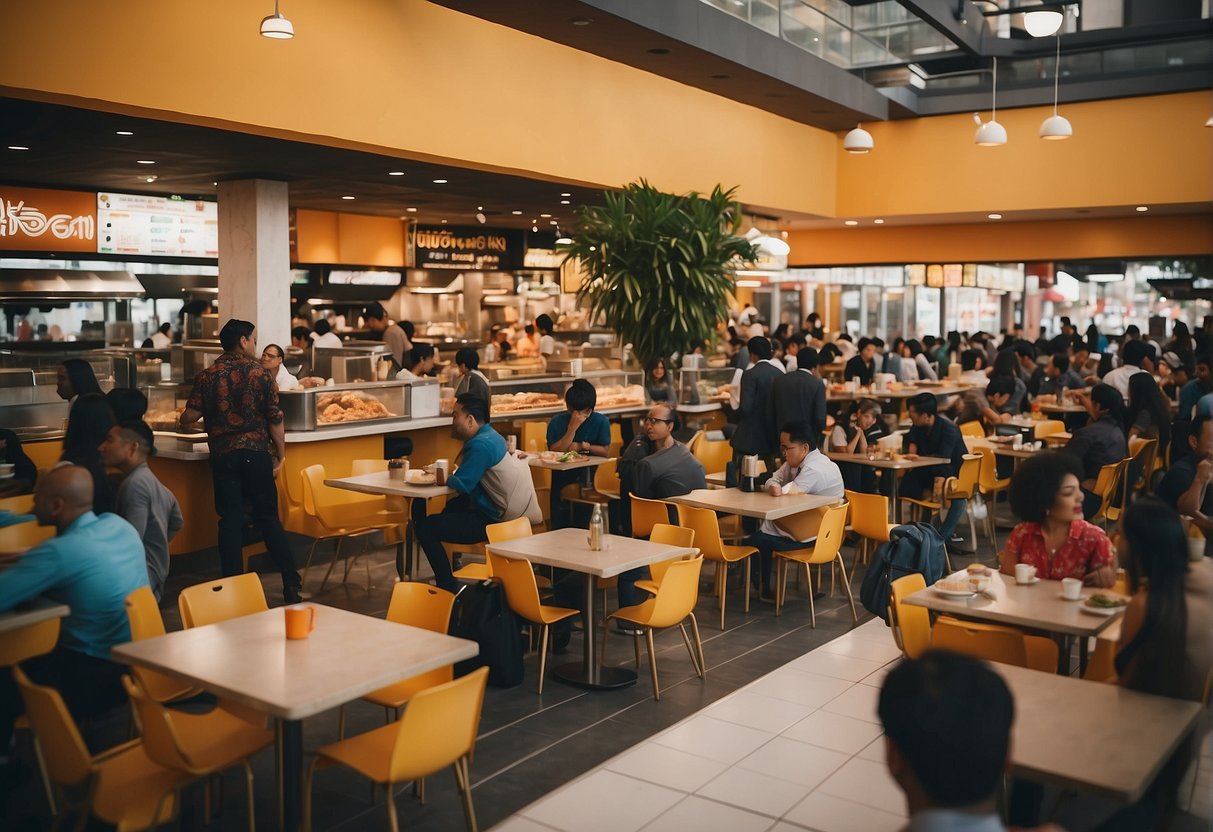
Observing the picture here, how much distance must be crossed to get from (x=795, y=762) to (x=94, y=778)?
255 centimetres

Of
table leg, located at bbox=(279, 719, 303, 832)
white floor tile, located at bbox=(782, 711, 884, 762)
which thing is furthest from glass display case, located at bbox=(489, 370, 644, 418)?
table leg, located at bbox=(279, 719, 303, 832)

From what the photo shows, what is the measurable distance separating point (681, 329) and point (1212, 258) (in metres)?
9.88

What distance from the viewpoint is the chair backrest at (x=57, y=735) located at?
9.82 feet

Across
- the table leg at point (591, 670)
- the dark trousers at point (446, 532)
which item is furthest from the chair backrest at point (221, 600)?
the dark trousers at point (446, 532)

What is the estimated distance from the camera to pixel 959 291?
21406mm

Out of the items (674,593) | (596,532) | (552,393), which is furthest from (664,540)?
(552,393)

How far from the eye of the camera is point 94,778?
10.0 ft

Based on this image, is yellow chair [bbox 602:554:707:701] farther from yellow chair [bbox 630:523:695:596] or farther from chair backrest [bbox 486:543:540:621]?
chair backrest [bbox 486:543:540:621]

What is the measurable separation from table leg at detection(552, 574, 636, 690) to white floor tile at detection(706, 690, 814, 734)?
561 mm

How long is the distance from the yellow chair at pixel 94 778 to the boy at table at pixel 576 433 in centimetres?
455

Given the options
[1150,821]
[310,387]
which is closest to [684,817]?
[1150,821]

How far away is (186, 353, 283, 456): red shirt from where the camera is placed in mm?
6480

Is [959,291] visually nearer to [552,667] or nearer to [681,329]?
[681,329]

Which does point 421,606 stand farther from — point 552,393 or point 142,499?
point 552,393
